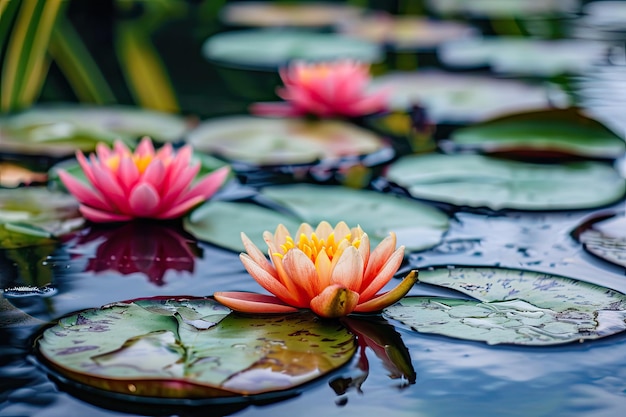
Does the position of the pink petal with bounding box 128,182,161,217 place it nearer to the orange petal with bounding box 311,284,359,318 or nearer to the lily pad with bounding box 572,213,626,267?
the orange petal with bounding box 311,284,359,318

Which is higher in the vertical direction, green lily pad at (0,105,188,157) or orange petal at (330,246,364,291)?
orange petal at (330,246,364,291)

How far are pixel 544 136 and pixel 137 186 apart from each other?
58.4 inches

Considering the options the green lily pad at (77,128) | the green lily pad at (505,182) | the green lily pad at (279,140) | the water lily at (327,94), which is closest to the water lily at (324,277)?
the green lily pad at (505,182)

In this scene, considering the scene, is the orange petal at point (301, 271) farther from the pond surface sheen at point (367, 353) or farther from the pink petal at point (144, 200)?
the pink petal at point (144, 200)

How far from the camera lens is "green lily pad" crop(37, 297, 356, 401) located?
1.28 metres

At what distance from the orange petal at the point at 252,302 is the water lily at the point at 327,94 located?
1.55 meters

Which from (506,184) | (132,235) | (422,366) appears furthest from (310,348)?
(506,184)

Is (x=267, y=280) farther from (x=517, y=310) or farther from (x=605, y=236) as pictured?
(x=605, y=236)

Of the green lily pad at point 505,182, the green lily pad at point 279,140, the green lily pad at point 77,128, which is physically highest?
the green lily pad at point 77,128

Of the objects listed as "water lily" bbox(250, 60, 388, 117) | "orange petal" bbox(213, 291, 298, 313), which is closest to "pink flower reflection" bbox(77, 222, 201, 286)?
"orange petal" bbox(213, 291, 298, 313)

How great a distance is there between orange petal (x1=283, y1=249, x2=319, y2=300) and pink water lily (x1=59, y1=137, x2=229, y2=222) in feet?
2.08

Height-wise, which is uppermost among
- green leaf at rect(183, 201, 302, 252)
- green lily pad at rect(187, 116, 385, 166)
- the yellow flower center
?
the yellow flower center

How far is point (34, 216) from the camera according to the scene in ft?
6.88

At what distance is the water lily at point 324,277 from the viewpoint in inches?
57.8
